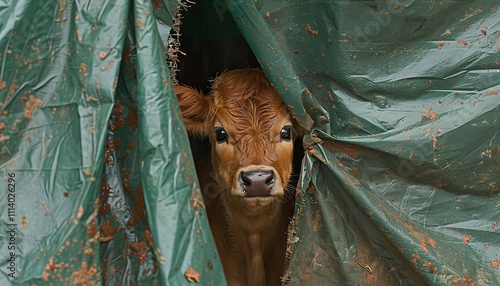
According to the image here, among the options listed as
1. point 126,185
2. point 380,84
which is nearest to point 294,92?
point 380,84

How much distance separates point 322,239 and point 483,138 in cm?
93

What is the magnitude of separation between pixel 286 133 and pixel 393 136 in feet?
2.57

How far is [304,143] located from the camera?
3.17 meters

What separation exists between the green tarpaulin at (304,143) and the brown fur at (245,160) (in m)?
0.53

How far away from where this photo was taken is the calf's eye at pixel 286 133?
375cm

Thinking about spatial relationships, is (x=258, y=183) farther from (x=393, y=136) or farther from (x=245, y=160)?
(x=393, y=136)

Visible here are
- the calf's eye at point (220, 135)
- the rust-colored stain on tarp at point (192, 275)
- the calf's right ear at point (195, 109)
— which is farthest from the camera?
the calf's right ear at point (195, 109)

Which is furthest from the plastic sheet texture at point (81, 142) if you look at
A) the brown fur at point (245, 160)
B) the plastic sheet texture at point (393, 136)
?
the brown fur at point (245, 160)

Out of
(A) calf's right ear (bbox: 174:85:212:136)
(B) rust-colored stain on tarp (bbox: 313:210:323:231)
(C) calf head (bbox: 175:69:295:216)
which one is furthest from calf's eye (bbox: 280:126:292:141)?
(B) rust-colored stain on tarp (bbox: 313:210:323:231)

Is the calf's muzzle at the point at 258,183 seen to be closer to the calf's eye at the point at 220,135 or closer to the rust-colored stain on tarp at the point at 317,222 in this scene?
the rust-colored stain on tarp at the point at 317,222

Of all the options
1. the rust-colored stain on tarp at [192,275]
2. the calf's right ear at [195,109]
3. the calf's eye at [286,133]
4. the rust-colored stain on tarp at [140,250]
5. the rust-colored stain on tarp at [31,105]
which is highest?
the rust-colored stain on tarp at [31,105]

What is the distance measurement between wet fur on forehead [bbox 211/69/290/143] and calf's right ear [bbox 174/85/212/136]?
0.29 ft

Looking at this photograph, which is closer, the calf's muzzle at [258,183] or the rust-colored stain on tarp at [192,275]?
the rust-colored stain on tarp at [192,275]

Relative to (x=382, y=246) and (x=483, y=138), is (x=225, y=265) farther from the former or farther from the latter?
(x=483, y=138)
